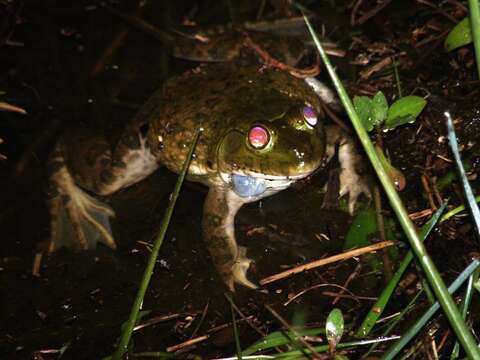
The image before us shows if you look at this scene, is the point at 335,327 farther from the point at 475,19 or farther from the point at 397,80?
the point at 397,80

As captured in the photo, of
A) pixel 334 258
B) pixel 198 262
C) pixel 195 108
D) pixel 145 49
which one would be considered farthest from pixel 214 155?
pixel 145 49

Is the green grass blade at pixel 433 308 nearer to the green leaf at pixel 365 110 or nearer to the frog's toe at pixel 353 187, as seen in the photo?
the green leaf at pixel 365 110

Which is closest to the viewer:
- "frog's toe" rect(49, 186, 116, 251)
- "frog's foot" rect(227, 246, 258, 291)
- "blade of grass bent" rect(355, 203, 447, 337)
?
"blade of grass bent" rect(355, 203, 447, 337)

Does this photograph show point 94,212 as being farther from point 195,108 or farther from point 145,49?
point 145,49

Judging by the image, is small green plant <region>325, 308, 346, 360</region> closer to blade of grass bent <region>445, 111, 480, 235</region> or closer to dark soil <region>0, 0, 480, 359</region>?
dark soil <region>0, 0, 480, 359</region>

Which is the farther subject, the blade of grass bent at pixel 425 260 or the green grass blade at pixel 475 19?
the green grass blade at pixel 475 19

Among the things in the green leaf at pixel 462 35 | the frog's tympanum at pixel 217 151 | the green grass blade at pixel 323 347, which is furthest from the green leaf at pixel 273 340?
the green leaf at pixel 462 35

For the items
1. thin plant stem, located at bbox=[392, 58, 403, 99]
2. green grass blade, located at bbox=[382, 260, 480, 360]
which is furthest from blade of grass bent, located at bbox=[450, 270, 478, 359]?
thin plant stem, located at bbox=[392, 58, 403, 99]

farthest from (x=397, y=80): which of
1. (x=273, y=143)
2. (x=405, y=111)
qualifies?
(x=273, y=143)
